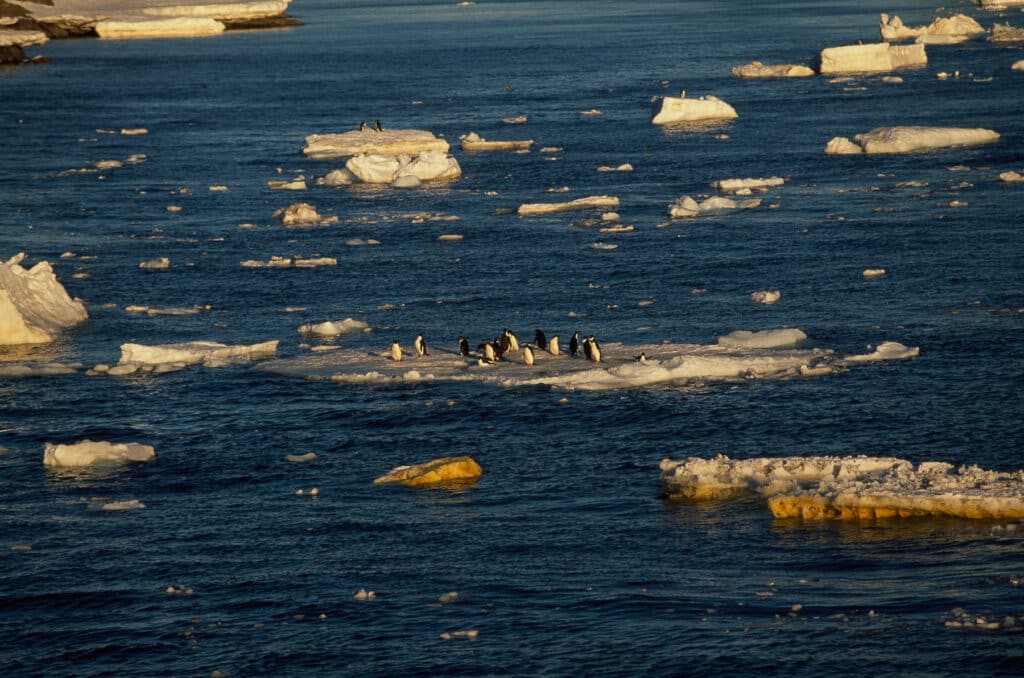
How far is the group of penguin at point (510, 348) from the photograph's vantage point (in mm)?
37562

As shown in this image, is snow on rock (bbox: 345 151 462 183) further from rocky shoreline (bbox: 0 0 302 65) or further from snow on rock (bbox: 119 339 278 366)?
rocky shoreline (bbox: 0 0 302 65)

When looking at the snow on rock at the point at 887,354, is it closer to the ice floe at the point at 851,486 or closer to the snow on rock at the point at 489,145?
the ice floe at the point at 851,486

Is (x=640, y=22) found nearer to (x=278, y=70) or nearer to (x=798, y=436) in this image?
(x=278, y=70)

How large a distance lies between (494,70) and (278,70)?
17266mm

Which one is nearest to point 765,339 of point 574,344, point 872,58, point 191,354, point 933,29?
point 574,344

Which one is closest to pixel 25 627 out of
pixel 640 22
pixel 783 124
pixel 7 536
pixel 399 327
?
pixel 7 536

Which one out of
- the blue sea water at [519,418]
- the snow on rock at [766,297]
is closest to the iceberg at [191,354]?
the blue sea water at [519,418]

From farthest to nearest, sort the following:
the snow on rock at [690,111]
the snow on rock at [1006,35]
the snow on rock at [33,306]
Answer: the snow on rock at [1006,35]
the snow on rock at [690,111]
the snow on rock at [33,306]

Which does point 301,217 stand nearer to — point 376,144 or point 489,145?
point 376,144

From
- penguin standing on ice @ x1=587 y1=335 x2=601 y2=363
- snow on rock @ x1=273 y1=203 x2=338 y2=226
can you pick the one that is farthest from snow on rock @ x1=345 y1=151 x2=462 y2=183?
penguin standing on ice @ x1=587 y1=335 x2=601 y2=363

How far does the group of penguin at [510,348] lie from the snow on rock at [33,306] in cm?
1099

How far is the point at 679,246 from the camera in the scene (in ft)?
170

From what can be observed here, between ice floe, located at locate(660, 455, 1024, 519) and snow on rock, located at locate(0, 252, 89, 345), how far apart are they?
837 inches

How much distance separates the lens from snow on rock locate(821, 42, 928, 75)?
9738 centimetres
